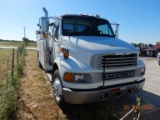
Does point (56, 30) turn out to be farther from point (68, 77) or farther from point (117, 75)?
point (117, 75)

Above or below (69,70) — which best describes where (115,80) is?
below

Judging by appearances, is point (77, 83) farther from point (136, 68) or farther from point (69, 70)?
point (136, 68)

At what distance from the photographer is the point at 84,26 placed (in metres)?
5.18

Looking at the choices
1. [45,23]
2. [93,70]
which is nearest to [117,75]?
[93,70]

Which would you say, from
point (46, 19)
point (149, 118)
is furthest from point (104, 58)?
point (46, 19)

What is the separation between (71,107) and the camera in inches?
168

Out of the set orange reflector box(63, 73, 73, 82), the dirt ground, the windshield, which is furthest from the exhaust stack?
orange reflector box(63, 73, 73, 82)

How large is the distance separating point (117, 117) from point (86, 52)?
1641 millimetres

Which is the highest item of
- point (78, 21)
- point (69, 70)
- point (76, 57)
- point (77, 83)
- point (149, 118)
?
point (78, 21)

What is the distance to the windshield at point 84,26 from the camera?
4957mm

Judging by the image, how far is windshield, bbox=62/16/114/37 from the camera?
4.96 meters

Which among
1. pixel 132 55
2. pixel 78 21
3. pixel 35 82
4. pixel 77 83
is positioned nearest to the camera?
pixel 77 83

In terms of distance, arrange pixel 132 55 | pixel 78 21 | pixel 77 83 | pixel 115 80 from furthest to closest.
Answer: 1. pixel 78 21
2. pixel 132 55
3. pixel 115 80
4. pixel 77 83

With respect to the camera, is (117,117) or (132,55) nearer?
(117,117)
